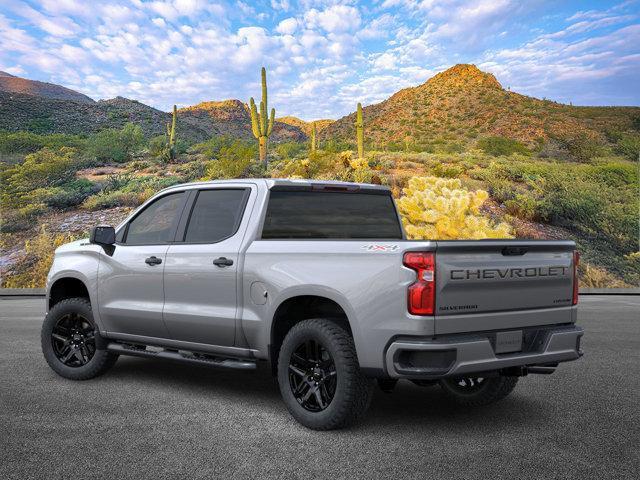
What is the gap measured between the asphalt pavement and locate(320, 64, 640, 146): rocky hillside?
1728 inches

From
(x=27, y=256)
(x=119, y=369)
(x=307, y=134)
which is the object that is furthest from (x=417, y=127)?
(x=119, y=369)

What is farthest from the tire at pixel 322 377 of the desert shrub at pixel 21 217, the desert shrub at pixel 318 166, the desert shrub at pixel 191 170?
the desert shrub at pixel 191 170

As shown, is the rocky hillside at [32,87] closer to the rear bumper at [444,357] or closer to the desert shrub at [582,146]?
the desert shrub at [582,146]

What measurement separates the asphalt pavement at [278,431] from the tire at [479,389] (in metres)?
0.11

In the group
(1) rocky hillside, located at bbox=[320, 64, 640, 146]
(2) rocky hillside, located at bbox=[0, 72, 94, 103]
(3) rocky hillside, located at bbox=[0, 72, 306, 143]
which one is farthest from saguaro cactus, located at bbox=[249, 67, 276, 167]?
(2) rocky hillside, located at bbox=[0, 72, 94, 103]

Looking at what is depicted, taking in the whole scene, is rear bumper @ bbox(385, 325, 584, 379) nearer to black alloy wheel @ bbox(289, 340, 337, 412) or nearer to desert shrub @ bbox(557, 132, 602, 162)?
black alloy wheel @ bbox(289, 340, 337, 412)

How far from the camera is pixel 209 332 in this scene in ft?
21.4

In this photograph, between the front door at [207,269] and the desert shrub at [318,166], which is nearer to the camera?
the front door at [207,269]

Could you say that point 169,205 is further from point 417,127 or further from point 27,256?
point 417,127

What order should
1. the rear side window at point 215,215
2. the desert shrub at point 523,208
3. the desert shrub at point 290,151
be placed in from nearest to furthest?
the rear side window at point 215,215 < the desert shrub at point 523,208 < the desert shrub at point 290,151

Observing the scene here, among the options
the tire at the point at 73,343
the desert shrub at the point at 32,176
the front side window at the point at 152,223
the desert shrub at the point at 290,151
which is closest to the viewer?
the front side window at the point at 152,223

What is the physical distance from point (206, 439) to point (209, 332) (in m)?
1.28

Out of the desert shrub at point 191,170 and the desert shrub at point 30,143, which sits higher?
the desert shrub at point 30,143

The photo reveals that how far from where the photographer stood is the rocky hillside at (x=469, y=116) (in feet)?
169
